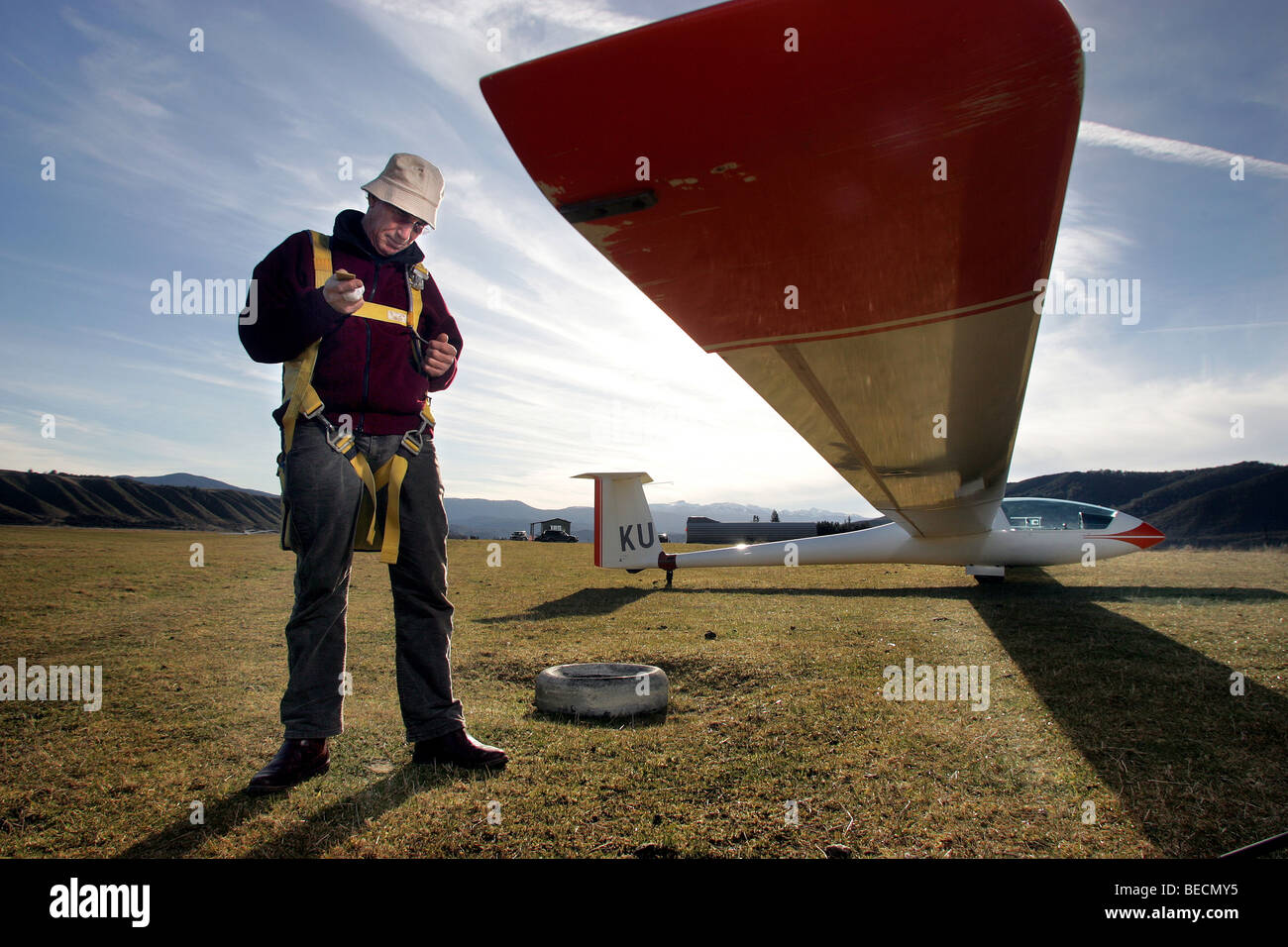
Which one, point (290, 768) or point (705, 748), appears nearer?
point (290, 768)

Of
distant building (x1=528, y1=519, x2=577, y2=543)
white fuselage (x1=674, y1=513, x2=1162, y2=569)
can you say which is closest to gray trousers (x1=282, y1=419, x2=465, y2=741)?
white fuselage (x1=674, y1=513, x2=1162, y2=569)

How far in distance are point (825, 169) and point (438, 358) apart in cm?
146

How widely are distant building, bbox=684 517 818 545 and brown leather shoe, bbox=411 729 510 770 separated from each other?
32592 mm

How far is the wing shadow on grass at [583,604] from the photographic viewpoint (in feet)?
19.9

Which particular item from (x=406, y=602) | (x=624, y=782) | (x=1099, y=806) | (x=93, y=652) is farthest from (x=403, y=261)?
(x=93, y=652)

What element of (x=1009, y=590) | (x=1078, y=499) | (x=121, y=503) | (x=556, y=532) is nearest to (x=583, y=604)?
(x=1009, y=590)

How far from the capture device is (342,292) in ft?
6.28

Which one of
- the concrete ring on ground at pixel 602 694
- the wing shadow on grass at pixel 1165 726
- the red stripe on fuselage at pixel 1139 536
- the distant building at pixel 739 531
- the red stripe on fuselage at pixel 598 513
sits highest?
the red stripe on fuselage at pixel 598 513

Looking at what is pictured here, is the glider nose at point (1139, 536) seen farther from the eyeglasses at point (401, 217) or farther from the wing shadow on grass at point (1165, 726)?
the eyeglasses at point (401, 217)

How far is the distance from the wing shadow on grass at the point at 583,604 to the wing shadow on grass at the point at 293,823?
149 inches

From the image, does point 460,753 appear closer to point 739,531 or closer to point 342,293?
point 342,293

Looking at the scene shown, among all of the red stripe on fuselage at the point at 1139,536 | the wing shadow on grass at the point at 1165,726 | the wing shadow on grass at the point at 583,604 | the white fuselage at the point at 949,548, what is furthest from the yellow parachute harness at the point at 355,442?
the red stripe on fuselage at the point at 1139,536

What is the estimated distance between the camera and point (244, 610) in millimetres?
6168

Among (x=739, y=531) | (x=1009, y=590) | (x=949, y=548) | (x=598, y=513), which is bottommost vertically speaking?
(x=739, y=531)
